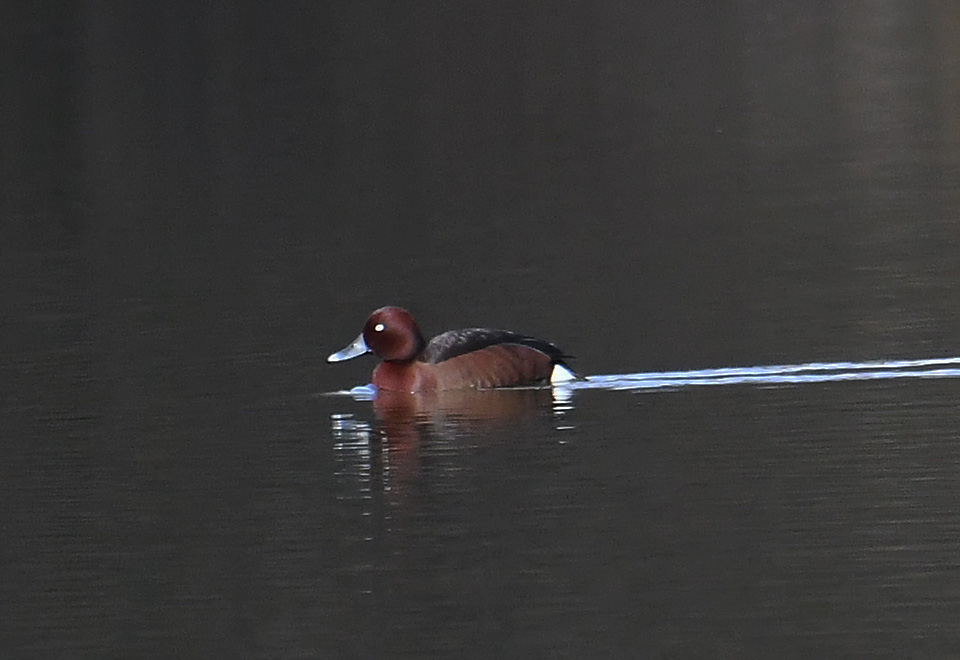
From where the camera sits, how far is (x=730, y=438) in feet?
39.3

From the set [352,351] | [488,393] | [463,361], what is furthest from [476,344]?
[352,351]

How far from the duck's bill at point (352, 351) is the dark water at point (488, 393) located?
0.63 ft

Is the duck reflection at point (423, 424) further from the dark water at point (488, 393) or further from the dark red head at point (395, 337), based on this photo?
the dark red head at point (395, 337)

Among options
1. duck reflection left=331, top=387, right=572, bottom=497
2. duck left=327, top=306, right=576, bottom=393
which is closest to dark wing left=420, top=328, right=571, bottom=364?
duck left=327, top=306, right=576, bottom=393

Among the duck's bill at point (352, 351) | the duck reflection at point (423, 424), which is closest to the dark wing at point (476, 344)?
the duck reflection at point (423, 424)

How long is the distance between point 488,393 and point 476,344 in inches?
11.5

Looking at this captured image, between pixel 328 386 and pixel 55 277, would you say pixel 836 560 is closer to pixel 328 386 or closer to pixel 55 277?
pixel 328 386

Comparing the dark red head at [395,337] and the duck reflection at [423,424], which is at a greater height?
the dark red head at [395,337]

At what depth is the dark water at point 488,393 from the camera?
923 cm

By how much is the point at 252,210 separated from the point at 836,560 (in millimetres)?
16160

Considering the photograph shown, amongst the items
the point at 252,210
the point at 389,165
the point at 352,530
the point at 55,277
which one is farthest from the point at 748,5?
the point at 352,530

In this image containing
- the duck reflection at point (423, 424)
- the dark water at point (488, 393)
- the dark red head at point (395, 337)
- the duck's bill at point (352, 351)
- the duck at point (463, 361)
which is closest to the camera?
the dark water at point (488, 393)

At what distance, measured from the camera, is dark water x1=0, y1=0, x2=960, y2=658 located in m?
9.23

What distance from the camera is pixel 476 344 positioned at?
14172mm
